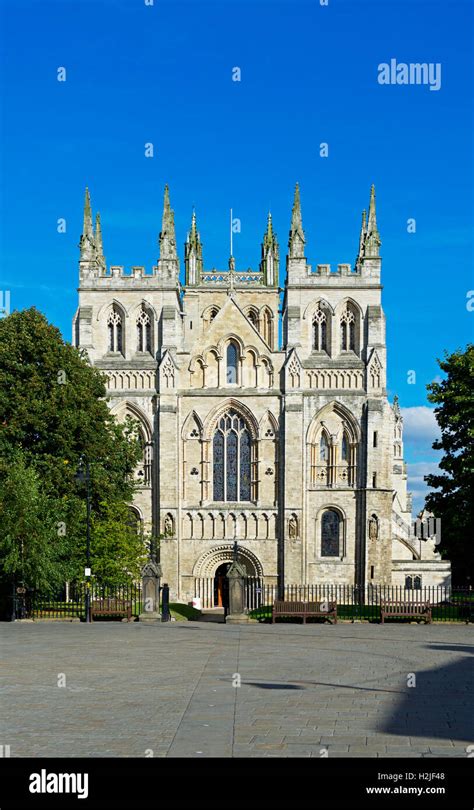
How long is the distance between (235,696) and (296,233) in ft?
141

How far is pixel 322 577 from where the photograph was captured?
171ft

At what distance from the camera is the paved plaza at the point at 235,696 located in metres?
11.2

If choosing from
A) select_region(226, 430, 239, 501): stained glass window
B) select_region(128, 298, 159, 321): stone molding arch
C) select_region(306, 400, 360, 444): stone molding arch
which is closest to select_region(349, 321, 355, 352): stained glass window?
select_region(306, 400, 360, 444): stone molding arch

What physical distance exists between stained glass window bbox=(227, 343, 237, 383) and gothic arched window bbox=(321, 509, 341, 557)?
877 cm

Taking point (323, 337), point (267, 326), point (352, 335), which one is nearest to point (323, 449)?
point (323, 337)

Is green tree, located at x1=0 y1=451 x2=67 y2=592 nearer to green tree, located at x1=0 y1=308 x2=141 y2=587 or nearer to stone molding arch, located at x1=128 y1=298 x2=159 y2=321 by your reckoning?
green tree, located at x1=0 y1=308 x2=141 y2=587

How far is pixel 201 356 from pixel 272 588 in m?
12.8

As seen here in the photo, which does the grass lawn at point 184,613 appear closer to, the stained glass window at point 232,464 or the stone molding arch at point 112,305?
the stained glass window at point 232,464

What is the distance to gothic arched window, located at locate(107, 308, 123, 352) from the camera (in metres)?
54.8

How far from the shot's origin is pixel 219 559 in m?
53.1
